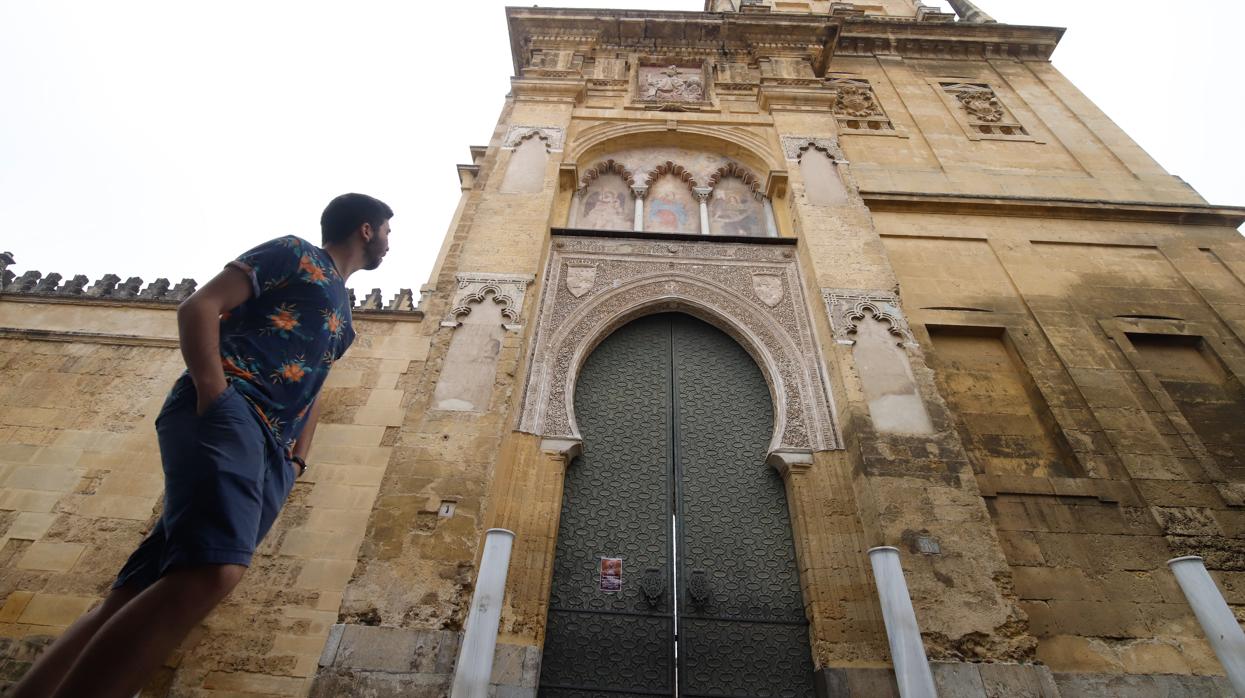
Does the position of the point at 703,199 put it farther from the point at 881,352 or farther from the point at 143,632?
the point at 143,632

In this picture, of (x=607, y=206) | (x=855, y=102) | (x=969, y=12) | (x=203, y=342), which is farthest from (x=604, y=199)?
(x=969, y=12)

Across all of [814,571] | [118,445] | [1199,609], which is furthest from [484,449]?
[1199,609]

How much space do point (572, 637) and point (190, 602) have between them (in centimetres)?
367

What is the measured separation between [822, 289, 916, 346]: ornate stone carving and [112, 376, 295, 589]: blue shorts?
5.40 m

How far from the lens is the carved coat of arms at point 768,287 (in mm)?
6973

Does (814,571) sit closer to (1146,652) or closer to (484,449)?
(1146,652)

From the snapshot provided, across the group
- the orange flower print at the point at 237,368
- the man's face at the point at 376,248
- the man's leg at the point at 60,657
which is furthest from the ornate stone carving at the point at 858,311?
the man's leg at the point at 60,657

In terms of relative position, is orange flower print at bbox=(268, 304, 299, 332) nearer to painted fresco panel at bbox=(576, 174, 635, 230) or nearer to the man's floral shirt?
the man's floral shirt

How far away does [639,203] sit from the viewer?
8.52 meters

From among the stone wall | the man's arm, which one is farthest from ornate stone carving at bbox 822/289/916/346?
the man's arm

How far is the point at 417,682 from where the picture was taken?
3.82m

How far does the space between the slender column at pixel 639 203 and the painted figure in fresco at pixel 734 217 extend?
1.01m

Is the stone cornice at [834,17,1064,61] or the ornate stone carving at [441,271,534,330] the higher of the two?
the stone cornice at [834,17,1064,61]

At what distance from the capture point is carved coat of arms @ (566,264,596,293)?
7.03m
